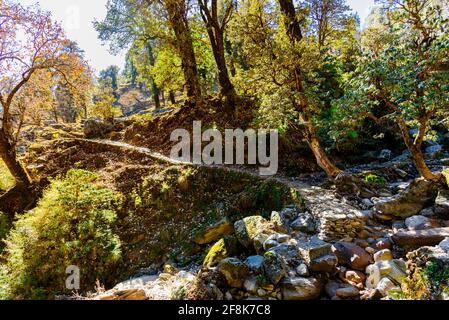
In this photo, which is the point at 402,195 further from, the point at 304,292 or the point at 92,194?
the point at 92,194

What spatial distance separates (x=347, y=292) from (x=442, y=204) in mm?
3734

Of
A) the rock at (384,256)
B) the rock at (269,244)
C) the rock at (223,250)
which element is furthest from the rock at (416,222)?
the rock at (223,250)

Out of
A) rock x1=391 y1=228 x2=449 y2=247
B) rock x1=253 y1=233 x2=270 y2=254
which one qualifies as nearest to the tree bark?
rock x1=391 y1=228 x2=449 y2=247

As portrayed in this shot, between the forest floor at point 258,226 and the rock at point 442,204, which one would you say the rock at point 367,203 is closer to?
the forest floor at point 258,226

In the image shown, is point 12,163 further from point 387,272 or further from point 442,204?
point 442,204

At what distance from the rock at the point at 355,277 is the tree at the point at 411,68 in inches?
141

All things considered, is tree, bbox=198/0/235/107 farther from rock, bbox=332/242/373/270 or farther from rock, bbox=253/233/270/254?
rock, bbox=332/242/373/270

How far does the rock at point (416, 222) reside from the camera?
5.77 metres

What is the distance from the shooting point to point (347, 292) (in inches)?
174

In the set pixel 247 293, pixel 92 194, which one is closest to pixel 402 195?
pixel 247 293

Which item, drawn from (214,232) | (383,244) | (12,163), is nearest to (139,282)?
(214,232)

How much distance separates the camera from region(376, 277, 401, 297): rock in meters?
4.10

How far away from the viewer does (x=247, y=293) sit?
15.9 feet
